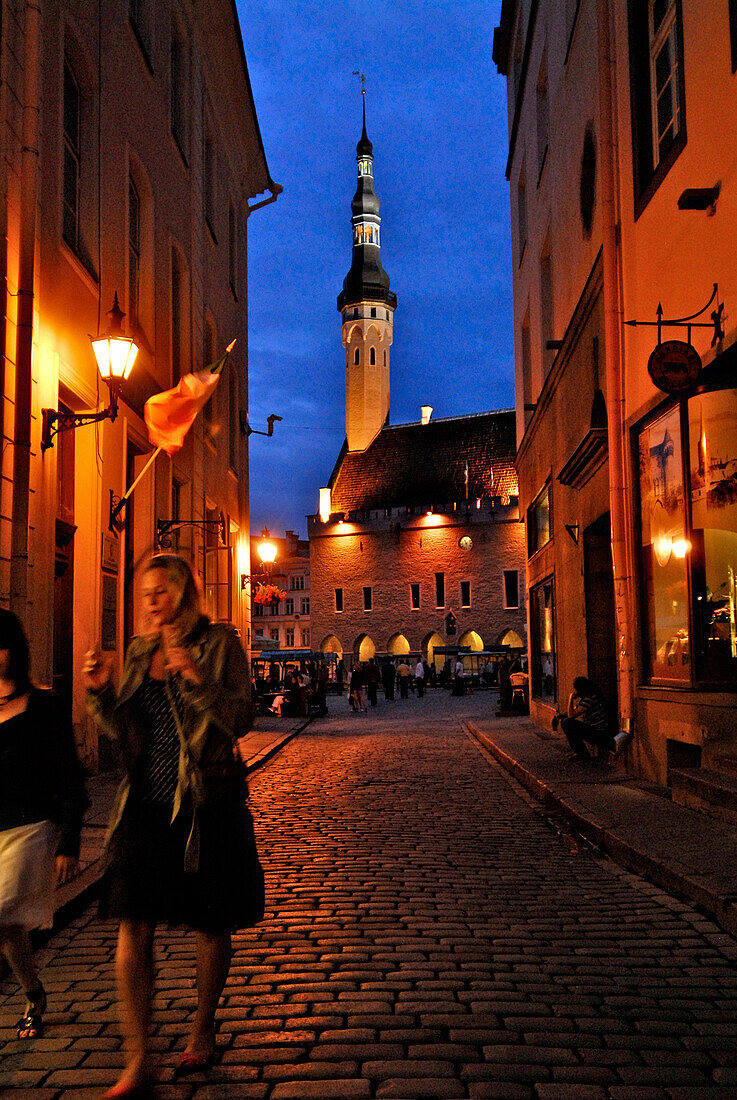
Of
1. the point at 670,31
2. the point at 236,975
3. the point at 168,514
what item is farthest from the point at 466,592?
the point at 236,975

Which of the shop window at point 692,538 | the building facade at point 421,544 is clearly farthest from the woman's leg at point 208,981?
the building facade at point 421,544

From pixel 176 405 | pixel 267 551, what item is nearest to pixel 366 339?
pixel 267 551

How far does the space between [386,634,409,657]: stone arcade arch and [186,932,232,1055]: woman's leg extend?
196ft

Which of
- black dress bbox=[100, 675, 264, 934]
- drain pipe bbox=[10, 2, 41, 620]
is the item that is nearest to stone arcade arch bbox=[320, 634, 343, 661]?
drain pipe bbox=[10, 2, 41, 620]

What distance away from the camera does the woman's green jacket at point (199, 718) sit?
3402 mm

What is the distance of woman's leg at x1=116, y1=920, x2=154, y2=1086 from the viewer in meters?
3.26

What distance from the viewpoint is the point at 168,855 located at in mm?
3385

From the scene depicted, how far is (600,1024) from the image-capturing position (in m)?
3.95

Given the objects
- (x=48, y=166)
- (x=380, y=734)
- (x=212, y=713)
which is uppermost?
(x=48, y=166)

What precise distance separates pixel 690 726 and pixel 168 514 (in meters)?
A: 8.69

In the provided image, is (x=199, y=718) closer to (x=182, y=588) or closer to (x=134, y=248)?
(x=182, y=588)

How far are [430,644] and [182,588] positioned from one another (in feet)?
197

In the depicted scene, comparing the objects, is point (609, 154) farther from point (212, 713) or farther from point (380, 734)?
point (380, 734)

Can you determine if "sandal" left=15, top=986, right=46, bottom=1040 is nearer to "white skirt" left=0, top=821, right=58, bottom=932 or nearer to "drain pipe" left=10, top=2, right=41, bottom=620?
"white skirt" left=0, top=821, right=58, bottom=932
